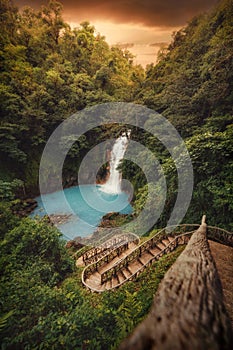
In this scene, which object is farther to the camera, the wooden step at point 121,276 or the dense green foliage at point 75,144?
the wooden step at point 121,276

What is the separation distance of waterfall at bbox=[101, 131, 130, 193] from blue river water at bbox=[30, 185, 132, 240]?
1.25 metres

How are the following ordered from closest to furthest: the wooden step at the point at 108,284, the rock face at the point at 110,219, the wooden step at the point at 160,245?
1. the wooden step at the point at 108,284
2. the wooden step at the point at 160,245
3. the rock face at the point at 110,219

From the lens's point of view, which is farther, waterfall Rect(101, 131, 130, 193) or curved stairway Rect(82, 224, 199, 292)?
waterfall Rect(101, 131, 130, 193)

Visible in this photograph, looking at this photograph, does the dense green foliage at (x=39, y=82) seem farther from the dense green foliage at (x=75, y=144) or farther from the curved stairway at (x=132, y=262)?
the curved stairway at (x=132, y=262)

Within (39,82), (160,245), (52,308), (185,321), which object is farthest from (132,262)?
(39,82)

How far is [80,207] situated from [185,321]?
16.5 metres

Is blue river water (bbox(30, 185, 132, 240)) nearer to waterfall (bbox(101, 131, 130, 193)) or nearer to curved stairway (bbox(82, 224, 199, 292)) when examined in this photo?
waterfall (bbox(101, 131, 130, 193))

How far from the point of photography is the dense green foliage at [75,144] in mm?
3566

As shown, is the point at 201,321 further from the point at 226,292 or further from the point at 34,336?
the point at 226,292

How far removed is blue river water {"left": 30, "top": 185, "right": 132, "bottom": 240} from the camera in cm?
1404

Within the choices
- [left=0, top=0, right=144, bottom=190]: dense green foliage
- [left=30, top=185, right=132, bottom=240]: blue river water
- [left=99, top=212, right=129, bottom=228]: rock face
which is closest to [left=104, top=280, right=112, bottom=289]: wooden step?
[left=30, top=185, right=132, bottom=240]: blue river water

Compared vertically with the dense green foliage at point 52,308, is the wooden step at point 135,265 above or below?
below

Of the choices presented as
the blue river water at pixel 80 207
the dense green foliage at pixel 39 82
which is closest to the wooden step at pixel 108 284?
the blue river water at pixel 80 207

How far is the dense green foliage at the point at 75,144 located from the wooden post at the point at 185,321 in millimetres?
2254
